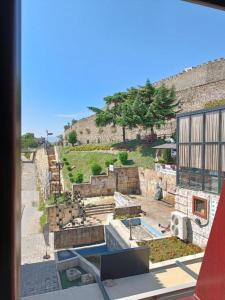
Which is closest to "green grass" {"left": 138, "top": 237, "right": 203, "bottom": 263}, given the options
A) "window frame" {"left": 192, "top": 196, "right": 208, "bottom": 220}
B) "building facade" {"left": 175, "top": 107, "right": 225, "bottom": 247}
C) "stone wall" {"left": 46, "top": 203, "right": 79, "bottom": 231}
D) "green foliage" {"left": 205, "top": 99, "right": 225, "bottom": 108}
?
"building facade" {"left": 175, "top": 107, "right": 225, "bottom": 247}

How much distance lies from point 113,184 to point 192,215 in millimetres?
4944

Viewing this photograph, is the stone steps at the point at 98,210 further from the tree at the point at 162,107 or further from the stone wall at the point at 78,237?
the tree at the point at 162,107

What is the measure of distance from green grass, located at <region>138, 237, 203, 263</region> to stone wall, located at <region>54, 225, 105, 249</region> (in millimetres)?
1831

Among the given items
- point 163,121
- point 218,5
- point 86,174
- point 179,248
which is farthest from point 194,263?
point 163,121

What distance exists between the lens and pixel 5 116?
35 cm

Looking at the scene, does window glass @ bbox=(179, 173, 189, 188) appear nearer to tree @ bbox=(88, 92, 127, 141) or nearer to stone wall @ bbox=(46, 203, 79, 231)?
stone wall @ bbox=(46, 203, 79, 231)

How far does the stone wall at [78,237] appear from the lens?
6.20 metres

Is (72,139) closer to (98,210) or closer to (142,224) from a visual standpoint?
(98,210)

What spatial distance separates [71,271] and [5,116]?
4317mm

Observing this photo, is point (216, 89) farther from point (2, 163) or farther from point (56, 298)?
point (2, 163)

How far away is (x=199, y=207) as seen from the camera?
15.8 ft

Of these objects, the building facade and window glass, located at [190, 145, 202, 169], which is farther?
window glass, located at [190, 145, 202, 169]

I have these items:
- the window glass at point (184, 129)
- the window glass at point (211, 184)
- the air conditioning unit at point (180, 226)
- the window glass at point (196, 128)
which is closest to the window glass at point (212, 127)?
the window glass at point (196, 128)

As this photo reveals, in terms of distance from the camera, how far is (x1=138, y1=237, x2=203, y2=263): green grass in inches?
166
